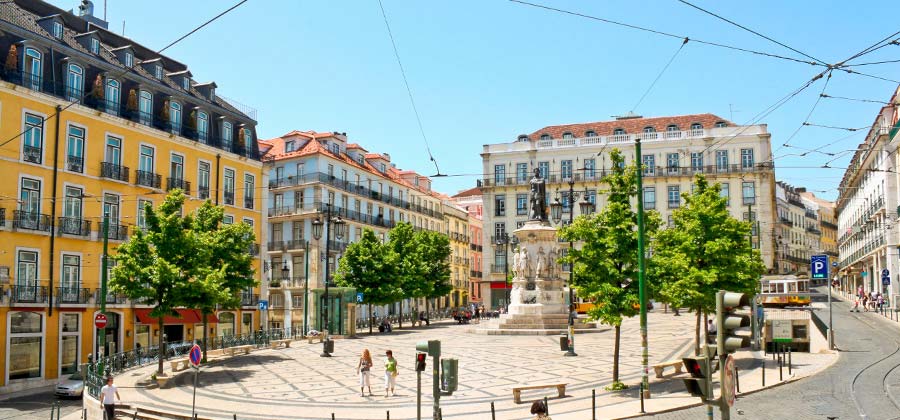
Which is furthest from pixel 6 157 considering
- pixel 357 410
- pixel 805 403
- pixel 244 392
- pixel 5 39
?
pixel 805 403

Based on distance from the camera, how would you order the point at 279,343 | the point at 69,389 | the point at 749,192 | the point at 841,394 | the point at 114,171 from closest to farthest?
the point at 841,394, the point at 69,389, the point at 114,171, the point at 279,343, the point at 749,192

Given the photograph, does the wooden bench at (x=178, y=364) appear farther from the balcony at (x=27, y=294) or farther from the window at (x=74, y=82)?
the window at (x=74, y=82)

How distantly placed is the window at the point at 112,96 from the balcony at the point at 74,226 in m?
5.54

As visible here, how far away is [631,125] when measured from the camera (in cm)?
7350

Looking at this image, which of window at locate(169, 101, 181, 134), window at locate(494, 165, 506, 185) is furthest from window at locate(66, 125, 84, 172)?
window at locate(494, 165, 506, 185)

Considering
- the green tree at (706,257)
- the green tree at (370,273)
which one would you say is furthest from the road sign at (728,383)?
the green tree at (370,273)

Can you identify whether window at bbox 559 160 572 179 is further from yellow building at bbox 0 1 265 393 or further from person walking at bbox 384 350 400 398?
person walking at bbox 384 350 400 398

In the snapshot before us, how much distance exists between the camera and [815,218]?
378 feet

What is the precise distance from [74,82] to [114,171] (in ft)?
14.8

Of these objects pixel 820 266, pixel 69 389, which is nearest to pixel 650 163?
pixel 820 266

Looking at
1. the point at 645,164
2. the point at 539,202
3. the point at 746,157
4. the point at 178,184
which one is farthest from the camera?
the point at 746,157

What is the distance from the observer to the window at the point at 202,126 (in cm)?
4303

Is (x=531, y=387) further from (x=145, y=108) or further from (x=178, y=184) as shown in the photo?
(x=145, y=108)

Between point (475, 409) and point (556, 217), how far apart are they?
678 inches
